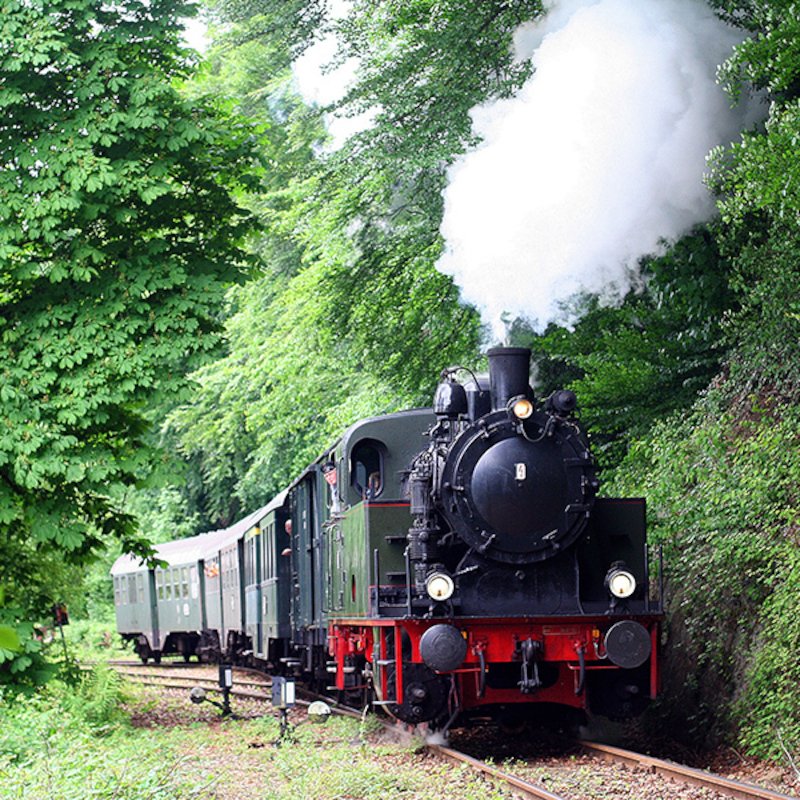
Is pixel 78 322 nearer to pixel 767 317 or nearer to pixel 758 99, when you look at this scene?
pixel 767 317

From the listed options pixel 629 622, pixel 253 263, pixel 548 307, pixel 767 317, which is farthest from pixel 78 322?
pixel 767 317

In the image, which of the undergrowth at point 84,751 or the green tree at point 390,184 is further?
the green tree at point 390,184

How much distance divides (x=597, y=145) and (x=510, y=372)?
3.55 metres

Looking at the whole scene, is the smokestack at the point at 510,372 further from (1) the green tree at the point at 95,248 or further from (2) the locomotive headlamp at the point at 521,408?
(1) the green tree at the point at 95,248

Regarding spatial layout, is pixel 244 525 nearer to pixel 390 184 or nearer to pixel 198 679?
pixel 198 679

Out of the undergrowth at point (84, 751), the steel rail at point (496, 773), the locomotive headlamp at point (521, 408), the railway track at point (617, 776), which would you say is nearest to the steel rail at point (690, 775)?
the railway track at point (617, 776)

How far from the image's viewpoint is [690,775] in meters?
7.77

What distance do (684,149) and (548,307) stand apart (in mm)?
2002

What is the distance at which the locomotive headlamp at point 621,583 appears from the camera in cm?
928

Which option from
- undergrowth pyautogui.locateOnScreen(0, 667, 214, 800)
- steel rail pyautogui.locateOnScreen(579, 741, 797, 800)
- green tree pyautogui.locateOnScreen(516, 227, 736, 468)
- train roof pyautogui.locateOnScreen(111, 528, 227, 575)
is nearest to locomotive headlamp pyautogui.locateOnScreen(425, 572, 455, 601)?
steel rail pyautogui.locateOnScreen(579, 741, 797, 800)

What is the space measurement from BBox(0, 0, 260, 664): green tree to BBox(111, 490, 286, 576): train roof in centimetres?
565

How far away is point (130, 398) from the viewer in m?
11.1

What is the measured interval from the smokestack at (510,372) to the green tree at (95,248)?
2911mm

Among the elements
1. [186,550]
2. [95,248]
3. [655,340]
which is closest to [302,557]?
[655,340]
